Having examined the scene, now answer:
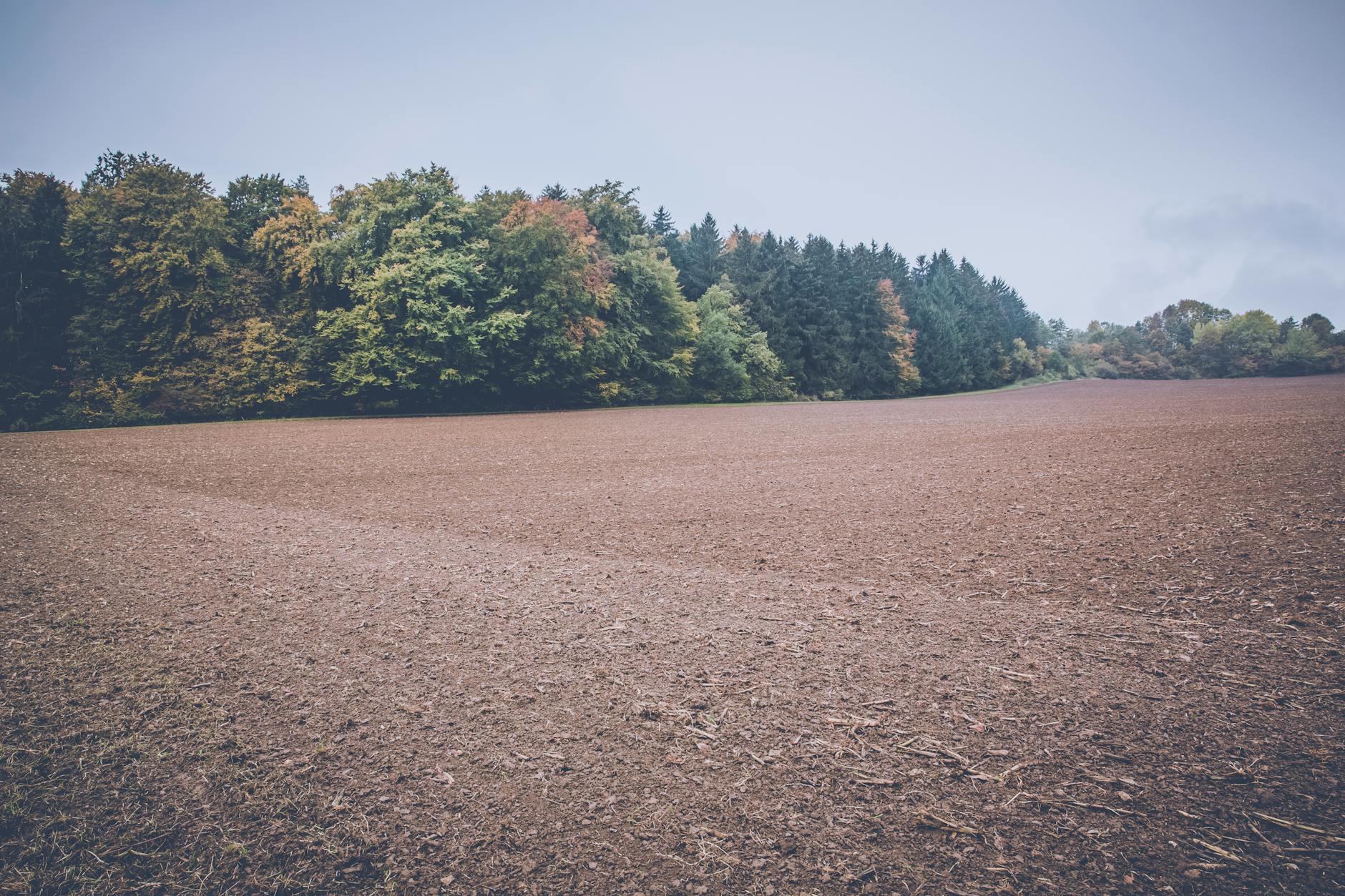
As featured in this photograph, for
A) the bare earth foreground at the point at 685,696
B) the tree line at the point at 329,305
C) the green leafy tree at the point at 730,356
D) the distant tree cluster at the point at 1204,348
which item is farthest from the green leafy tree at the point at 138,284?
the distant tree cluster at the point at 1204,348

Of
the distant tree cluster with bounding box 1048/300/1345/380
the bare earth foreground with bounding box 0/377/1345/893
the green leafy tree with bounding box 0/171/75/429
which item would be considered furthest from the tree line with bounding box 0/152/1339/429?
the distant tree cluster with bounding box 1048/300/1345/380

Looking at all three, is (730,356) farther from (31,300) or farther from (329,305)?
(31,300)

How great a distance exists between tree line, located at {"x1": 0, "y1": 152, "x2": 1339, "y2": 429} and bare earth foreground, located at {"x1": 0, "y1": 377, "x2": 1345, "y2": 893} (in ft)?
68.7

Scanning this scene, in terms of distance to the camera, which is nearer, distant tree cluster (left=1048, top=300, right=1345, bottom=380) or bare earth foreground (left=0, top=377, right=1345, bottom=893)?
bare earth foreground (left=0, top=377, right=1345, bottom=893)

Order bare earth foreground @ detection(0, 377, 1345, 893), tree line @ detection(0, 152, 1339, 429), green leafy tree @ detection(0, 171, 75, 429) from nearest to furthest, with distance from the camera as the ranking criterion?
1. bare earth foreground @ detection(0, 377, 1345, 893)
2. green leafy tree @ detection(0, 171, 75, 429)
3. tree line @ detection(0, 152, 1339, 429)

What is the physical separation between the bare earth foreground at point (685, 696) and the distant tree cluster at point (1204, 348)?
8780 cm

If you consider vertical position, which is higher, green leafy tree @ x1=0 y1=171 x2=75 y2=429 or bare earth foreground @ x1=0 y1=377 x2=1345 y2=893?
green leafy tree @ x1=0 y1=171 x2=75 y2=429

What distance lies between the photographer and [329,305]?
29.2 m

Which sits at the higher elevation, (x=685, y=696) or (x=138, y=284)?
(x=138, y=284)

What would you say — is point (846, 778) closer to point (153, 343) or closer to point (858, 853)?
point (858, 853)

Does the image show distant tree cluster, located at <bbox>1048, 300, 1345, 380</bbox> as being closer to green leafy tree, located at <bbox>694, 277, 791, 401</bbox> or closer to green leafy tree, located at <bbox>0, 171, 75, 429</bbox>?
green leafy tree, located at <bbox>694, 277, 791, 401</bbox>

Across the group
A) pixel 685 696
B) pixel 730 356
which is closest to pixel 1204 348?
pixel 730 356

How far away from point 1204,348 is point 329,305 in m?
97.5

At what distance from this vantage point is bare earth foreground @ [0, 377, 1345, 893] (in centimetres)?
234
